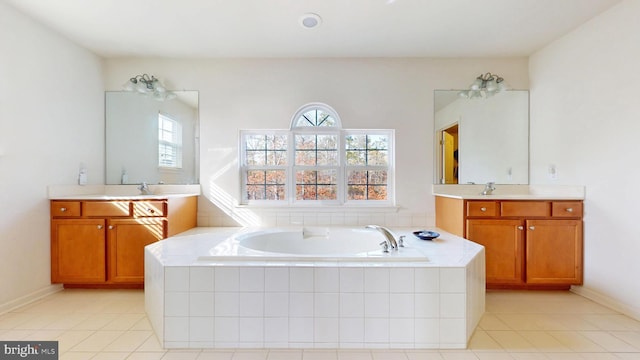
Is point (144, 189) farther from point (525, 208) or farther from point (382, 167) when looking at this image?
point (525, 208)

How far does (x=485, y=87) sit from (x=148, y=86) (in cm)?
358

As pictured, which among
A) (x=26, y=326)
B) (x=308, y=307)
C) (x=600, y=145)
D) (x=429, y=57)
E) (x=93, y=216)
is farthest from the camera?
(x=429, y=57)

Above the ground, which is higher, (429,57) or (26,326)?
(429,57)

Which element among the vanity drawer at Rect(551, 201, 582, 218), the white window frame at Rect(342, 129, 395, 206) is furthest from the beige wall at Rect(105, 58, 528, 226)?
the vanity drawer at Rect(551, 201, 582, 218)

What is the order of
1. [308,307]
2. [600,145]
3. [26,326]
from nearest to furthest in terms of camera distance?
[308,307] < [26,326] < [600,145]

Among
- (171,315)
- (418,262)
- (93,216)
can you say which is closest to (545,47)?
(418,262)

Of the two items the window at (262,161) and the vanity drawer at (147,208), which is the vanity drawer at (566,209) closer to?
the window at (262,161)

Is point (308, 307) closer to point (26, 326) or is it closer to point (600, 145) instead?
point (26, 326)

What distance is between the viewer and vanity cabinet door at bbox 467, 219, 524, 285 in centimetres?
250

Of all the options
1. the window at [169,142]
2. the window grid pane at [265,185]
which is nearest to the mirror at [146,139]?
the window at [169,142]

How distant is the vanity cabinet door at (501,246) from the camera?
2498 millimetres

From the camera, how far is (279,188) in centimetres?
314

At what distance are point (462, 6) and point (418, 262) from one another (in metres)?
1.93

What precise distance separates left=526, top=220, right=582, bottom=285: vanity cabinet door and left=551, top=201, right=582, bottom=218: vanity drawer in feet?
0.18
